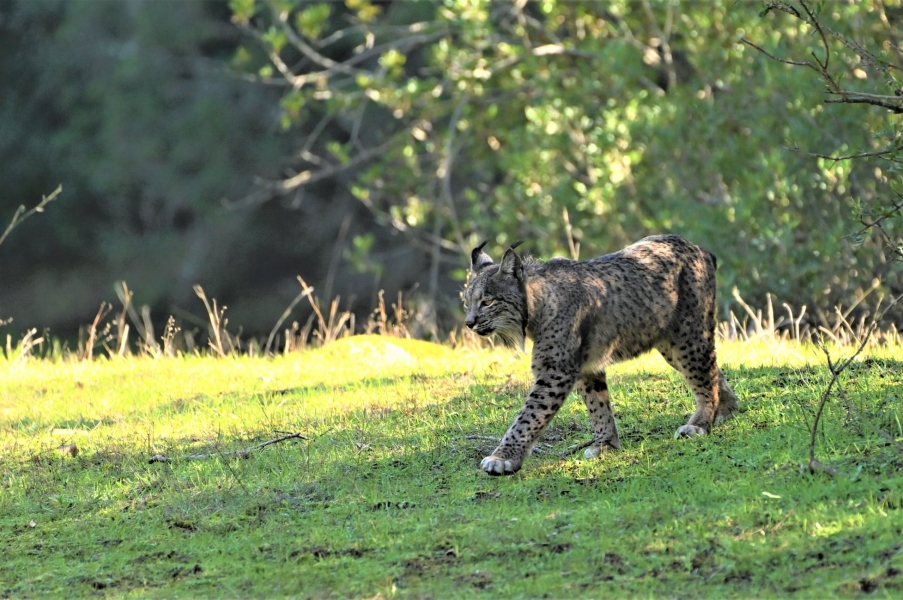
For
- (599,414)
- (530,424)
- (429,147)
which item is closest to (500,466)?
(530,424)

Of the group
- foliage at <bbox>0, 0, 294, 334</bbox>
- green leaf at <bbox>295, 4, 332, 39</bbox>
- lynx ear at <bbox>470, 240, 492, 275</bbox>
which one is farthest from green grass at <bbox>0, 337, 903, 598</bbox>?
foliage at <bbox>0, 0, 294, 334</bbox>

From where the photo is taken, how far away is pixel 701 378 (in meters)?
8.31

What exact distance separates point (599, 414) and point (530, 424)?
2.15 feet

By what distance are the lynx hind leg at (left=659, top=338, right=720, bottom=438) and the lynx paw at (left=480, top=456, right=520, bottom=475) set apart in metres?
1.22

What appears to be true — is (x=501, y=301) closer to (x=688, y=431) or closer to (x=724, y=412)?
(x=688, y=431)

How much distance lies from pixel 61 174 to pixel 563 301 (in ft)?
73.8

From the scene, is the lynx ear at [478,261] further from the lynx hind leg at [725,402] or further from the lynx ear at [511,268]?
the lynx hind leg at [725,402]

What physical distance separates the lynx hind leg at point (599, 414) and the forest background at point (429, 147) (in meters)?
1.94

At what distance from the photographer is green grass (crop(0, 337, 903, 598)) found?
594 cm

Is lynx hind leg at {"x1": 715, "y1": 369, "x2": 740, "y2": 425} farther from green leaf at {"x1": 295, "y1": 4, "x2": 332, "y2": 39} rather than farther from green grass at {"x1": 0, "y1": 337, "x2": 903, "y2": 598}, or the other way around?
green leaf at {"x1": 295, "y1": 4, "x2": 332, "y2": 39}

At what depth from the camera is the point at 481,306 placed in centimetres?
817

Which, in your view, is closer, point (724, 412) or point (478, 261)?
point (724, 412)

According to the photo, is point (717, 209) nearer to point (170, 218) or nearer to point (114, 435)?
point (114, 435)

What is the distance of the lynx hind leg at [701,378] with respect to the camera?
326 inches
